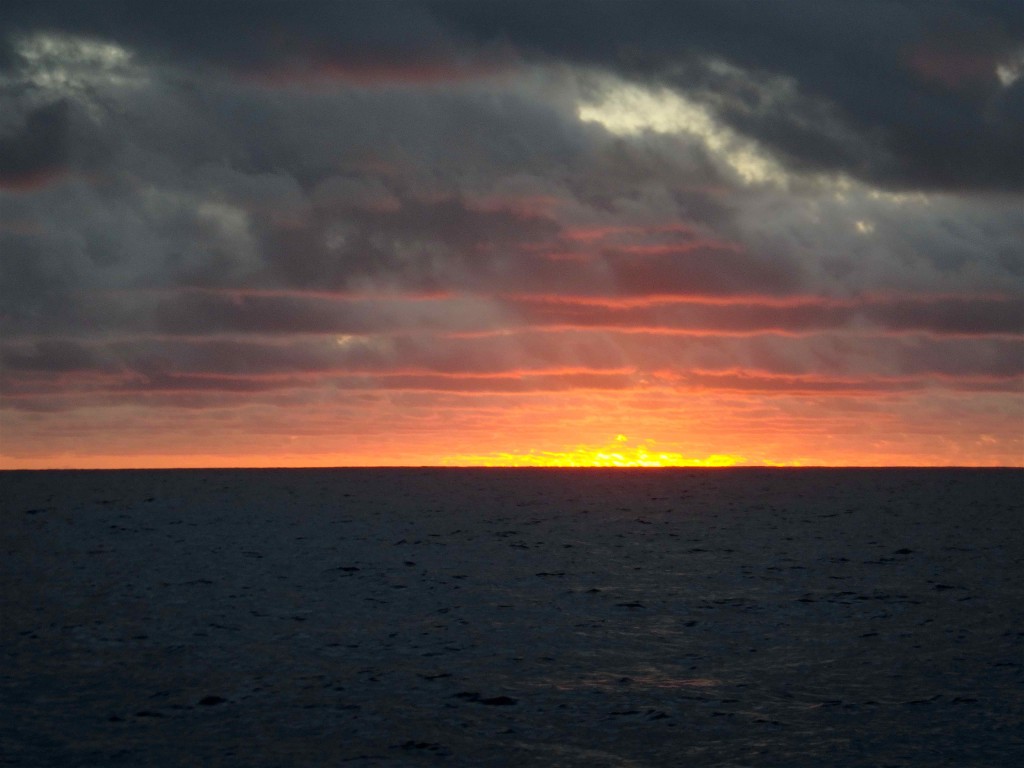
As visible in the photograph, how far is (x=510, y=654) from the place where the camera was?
118 feet

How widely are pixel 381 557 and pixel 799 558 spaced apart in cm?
2613

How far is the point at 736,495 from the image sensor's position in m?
175

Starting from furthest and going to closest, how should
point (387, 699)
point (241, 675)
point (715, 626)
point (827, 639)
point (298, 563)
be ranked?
point (298, 563), point (715, 626), point (827, 639), point (241, 675), point (387, 699)

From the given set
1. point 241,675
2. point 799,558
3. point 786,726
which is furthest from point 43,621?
point 799,558

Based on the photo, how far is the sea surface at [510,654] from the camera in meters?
25.4

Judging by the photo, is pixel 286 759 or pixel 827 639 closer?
pixel 286 759

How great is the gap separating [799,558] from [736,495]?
→ 107806mm

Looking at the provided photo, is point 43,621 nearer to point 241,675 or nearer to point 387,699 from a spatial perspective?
point 241,675

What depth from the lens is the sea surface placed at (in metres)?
25.4

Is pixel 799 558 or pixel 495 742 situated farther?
pixel 799 558

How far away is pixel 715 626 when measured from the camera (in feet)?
135

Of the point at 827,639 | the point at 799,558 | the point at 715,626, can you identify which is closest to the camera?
the point at 827,639

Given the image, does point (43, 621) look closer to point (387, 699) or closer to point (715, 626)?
point (387, 699)

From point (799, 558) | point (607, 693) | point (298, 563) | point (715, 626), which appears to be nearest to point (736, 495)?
point (799, 558)
